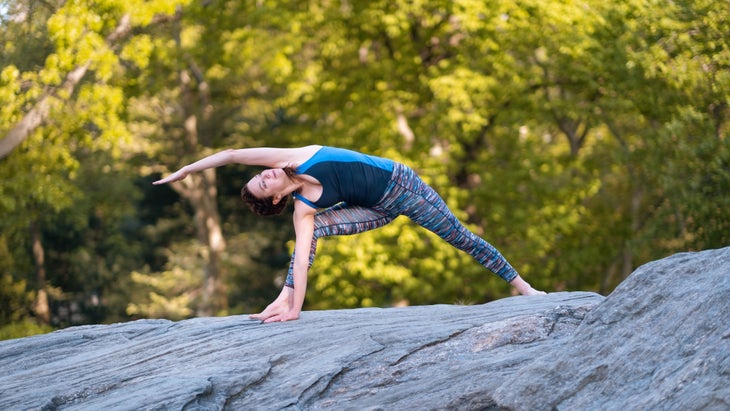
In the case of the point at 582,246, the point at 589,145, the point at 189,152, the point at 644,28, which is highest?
the point at 644,28

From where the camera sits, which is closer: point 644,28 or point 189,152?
point 644,28

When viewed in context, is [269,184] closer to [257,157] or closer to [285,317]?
[257,157]

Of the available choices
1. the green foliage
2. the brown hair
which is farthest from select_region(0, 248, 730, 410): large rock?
the green foliage

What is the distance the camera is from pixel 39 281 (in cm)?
2619

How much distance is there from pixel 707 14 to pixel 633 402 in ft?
44.5

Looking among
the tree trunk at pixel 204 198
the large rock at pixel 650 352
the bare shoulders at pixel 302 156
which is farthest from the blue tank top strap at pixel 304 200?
the tree trunk at pixel 204 198

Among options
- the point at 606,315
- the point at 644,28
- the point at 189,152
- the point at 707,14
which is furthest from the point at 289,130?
the point at 606,315

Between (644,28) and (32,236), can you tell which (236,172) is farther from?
(644,28)

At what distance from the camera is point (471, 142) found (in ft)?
78.6

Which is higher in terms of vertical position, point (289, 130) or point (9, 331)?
point (289, 130)

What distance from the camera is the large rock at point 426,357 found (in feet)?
17.0

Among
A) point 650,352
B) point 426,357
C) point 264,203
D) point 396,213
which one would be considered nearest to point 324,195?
point 264,203

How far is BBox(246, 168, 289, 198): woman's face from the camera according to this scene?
6.66 meters

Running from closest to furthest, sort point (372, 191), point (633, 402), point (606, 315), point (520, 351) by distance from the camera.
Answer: point (633, 402) → point (606, 315) → point (520, 351) → point (372, 191)
